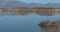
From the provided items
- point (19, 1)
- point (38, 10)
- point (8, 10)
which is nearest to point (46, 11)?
point (38, 10)

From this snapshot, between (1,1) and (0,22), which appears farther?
(1,1)

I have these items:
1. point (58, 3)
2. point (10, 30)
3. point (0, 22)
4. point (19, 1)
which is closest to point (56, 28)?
point (10, 30)

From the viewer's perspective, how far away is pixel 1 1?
11.9 m

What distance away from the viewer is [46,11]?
1002 centimetres

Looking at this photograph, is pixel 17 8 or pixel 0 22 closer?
pixel 0 22

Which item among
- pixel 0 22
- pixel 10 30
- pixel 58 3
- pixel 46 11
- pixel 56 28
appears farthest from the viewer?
pixel 58 3

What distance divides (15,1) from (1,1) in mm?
1192

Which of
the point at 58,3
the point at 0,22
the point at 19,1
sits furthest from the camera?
the point at 19,1

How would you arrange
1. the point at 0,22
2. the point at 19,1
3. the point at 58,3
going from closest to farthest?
the point at 0,22 < the point at 58,3 < the point at 19,1

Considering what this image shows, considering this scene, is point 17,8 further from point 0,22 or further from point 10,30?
point 10,30

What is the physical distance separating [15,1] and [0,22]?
247 inches

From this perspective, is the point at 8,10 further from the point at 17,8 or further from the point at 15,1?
the point at 15,1

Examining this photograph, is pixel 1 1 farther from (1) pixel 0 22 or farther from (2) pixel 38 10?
(1) pixel 0 22

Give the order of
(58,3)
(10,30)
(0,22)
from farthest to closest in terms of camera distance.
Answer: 1. (58,3)
2. (0,22)
3. (10,30)
